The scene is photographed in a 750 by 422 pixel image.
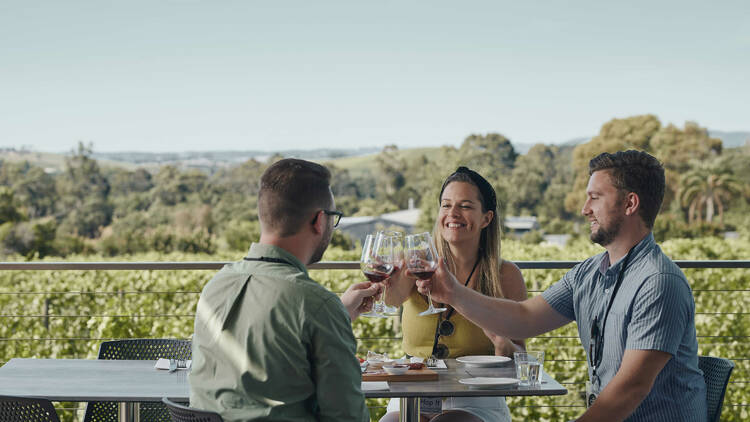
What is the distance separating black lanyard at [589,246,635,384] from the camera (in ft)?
7.38

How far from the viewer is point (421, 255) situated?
2.35 metres

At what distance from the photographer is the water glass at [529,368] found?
7.59 feet

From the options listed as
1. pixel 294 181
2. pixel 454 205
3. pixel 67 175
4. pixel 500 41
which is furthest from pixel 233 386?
pixel 67 175

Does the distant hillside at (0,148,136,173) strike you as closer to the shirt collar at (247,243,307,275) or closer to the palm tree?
the palm tree

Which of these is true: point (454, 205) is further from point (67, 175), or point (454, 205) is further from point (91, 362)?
point (67, 175)

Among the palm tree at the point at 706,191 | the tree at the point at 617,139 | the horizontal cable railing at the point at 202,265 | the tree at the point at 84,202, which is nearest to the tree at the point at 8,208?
the tree at the point at 84,202

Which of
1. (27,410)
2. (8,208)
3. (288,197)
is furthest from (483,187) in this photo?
(8,208)

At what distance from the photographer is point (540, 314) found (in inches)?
103

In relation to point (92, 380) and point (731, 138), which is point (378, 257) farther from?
point (731, 138)

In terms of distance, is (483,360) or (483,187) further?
(483,187)

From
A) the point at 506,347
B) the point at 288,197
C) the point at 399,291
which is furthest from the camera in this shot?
the point at 399,291

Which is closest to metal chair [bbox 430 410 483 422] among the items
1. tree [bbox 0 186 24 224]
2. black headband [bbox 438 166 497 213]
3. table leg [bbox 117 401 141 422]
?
black headband [bbox 438 166 497 213]

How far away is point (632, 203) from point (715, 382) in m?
0.62

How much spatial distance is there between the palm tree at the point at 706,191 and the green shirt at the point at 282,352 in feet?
85.8
